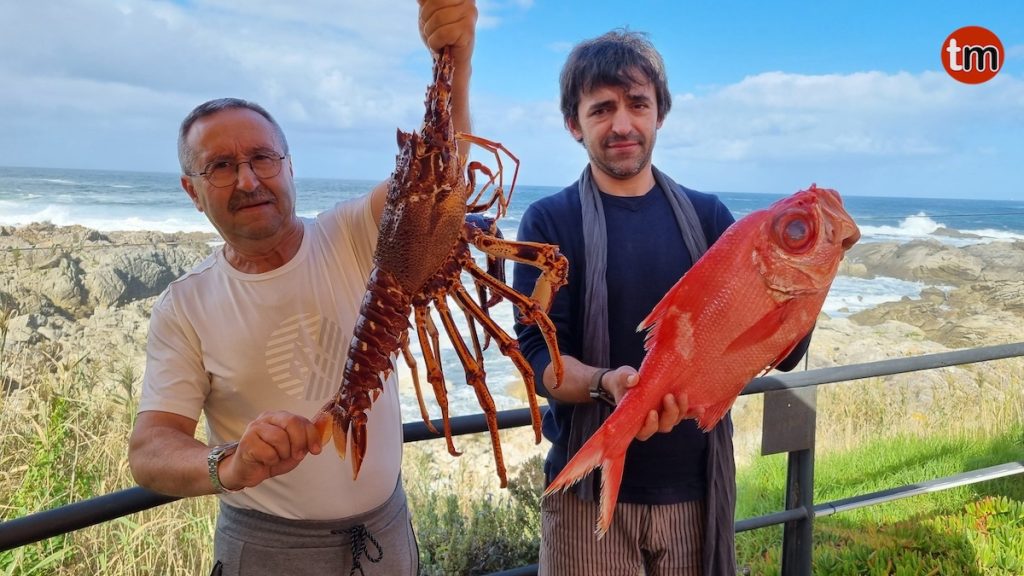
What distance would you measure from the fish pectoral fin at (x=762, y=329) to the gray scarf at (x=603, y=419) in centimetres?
56

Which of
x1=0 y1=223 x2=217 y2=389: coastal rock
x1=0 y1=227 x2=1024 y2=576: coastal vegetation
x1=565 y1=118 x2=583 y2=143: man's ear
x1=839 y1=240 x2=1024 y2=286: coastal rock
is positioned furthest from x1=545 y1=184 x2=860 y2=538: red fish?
x1=839 y1=240 x2=1024 y2=286: coastal rock

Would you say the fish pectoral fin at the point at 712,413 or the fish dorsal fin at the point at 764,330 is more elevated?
the fish dorsal fin at the point at 764,330

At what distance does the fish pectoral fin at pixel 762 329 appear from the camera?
128cm

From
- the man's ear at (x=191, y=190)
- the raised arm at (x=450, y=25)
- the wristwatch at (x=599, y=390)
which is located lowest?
the wristwatch at (x=599, y=390)

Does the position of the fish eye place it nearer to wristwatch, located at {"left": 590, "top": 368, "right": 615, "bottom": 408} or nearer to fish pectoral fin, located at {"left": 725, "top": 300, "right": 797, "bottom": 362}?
fish pectoral fin, located at {"left": 725, "top": 300, "right": 797, "bottom": 362}

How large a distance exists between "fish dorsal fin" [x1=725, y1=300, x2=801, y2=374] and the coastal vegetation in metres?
1.63

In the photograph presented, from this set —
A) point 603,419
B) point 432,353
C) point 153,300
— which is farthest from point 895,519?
point 153,300

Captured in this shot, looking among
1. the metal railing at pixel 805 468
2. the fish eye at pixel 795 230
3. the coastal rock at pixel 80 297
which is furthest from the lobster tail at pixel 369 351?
the coastal rock at pixel 80 297

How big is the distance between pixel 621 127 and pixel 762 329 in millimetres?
856

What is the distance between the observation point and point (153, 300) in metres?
5.47

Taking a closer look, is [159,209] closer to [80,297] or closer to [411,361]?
[80,297]

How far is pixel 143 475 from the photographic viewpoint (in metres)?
1.47

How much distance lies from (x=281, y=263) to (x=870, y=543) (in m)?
3.12

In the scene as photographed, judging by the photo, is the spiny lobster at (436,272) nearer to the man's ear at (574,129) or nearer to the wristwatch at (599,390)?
the wristwatch at (599,390)
